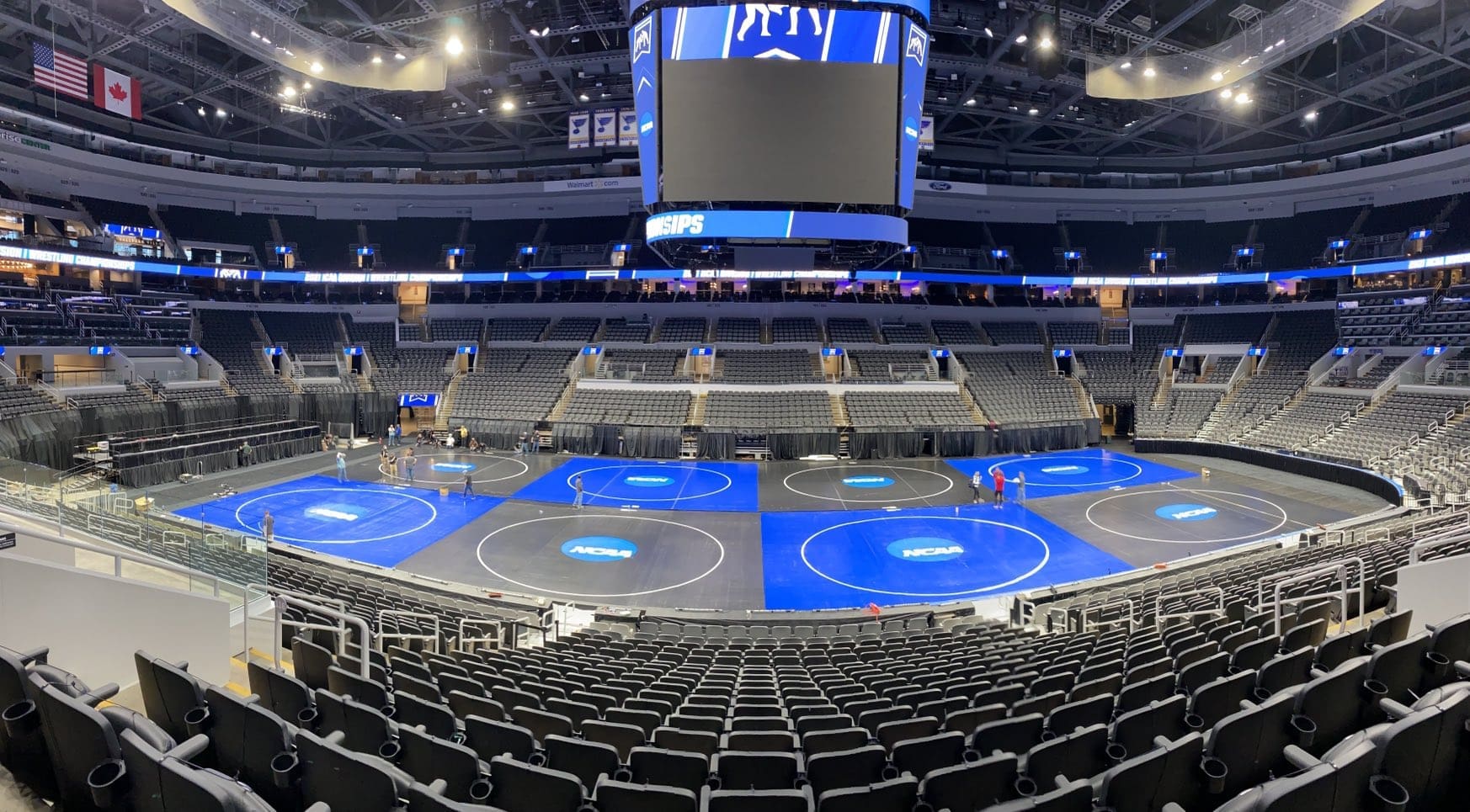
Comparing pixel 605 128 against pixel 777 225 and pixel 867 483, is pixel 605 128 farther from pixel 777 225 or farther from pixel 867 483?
pixel 867 483

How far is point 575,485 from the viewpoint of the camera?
85.7 feet

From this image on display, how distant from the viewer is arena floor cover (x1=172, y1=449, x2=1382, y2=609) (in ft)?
53.2

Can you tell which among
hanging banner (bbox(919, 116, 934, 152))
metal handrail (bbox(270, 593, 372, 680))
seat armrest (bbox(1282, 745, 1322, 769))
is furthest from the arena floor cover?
hanging banner (bbox(919, 116, 934, 152))

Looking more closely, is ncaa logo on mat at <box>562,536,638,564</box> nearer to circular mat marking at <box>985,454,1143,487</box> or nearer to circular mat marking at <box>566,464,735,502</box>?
circular mat marking at <box>566,464,735,502</box>

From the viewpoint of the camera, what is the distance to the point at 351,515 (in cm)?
2131

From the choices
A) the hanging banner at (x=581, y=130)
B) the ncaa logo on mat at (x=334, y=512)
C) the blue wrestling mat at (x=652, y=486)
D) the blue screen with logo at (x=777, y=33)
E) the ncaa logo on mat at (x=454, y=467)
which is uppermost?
the hanging banner at (x=581, y=130)

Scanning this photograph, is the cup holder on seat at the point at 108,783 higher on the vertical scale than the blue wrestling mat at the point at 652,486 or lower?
higher

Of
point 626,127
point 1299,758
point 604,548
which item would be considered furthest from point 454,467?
point 1299,758

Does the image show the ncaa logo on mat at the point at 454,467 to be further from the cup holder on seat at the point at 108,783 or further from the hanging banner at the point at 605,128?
the cup holder on seat at the point at 108,783

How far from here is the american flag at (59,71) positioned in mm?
25938

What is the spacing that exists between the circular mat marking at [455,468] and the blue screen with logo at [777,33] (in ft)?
56.3

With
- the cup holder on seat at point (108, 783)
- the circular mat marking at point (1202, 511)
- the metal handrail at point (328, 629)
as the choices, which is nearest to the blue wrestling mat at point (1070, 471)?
the circular mat marking at point (1202, 511)

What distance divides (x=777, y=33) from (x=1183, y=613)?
15788mm

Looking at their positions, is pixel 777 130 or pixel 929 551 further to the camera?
pixel 777 130
